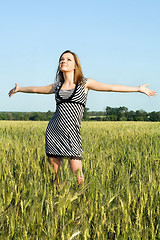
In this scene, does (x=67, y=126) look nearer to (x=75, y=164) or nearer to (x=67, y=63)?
(x=75, y=164)

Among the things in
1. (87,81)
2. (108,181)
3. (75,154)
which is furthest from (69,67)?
(108,181)

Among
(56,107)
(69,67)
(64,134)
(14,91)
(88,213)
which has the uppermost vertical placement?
(69,67)

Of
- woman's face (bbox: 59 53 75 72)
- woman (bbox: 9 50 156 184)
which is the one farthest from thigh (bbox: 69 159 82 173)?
woman's face (bbox: 59 53 75 72)

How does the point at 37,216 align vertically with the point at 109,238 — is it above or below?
above

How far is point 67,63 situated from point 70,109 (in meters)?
0.41

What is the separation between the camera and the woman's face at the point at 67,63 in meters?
2.35

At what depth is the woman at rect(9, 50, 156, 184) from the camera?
224 centimetres

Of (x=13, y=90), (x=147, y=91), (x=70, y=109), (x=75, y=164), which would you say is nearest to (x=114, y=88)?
(x=147, y=91)

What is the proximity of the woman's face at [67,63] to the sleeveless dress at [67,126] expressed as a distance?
0.57ft

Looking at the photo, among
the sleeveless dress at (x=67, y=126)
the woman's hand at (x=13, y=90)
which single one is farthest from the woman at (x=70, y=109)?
the woman's hand at (x=13, y=90)

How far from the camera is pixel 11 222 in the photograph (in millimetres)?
1299

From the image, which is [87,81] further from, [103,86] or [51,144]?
[51,144]

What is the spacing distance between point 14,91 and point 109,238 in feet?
5.90

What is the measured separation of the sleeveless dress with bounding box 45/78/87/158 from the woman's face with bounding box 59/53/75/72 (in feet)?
0.57
